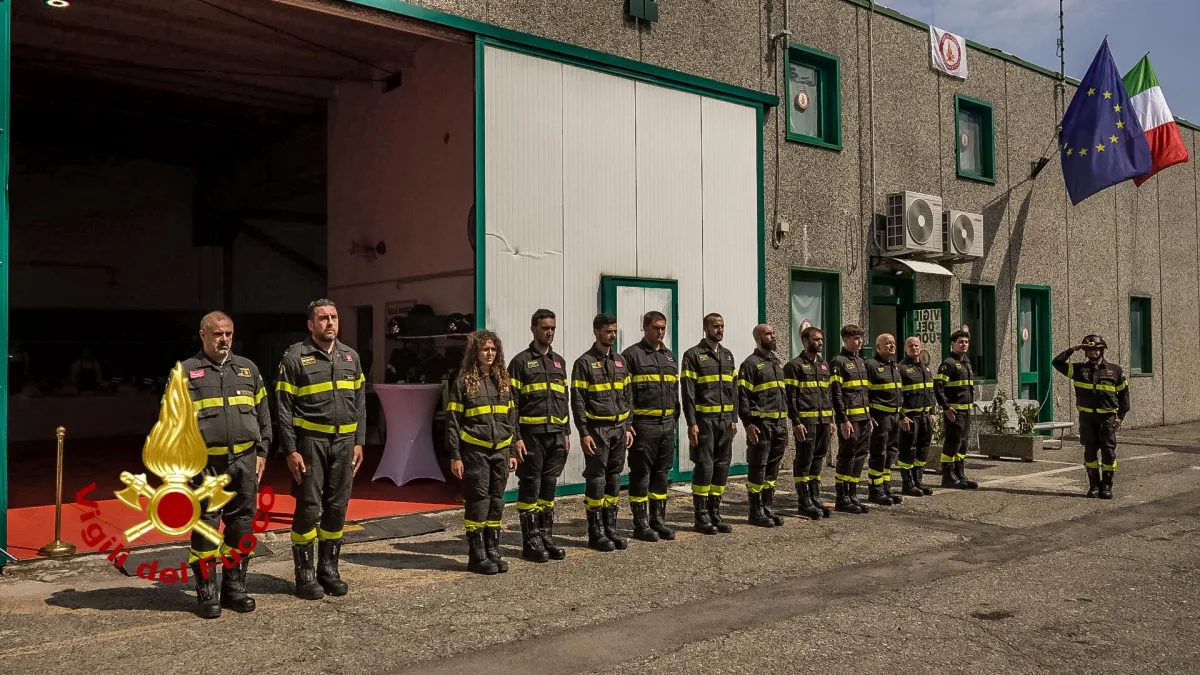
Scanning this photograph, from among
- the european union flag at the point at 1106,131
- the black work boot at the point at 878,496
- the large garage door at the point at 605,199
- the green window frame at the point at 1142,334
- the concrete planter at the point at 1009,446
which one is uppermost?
the european union flag at the point at 1106,131

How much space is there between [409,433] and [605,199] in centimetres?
356

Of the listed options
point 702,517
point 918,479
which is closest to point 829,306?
point 918,479

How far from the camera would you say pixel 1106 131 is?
49.8ft

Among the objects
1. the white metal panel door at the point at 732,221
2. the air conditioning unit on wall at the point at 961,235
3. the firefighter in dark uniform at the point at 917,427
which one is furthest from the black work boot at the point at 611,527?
the air conditioning unit on wall at the point at 961,235

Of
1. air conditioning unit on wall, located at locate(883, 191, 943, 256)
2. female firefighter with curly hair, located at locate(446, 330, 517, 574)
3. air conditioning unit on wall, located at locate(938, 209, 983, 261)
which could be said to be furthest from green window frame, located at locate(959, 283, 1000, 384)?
female firefighter with curly hair, located at locate(446, 330, 517, 574)

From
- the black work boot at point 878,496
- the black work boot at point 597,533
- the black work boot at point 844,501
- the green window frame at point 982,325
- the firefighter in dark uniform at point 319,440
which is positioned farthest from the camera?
the green window frame at point 982,325

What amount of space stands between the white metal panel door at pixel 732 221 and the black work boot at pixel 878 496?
2050mm

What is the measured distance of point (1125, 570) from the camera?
670 cm

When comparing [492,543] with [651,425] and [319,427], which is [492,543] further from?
[651,425]

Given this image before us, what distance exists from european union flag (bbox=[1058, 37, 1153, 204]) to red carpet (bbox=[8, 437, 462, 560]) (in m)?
12.1

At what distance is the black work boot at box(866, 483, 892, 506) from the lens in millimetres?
9672

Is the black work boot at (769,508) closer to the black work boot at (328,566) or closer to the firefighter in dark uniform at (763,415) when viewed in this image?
the firefighter in dark uniform at (763,415)

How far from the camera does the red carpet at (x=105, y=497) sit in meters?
7.63

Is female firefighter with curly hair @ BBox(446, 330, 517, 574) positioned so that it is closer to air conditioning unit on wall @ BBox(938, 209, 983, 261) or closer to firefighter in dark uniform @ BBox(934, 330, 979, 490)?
firefighter in dark uniform @ BBox(934, 330, 979, 490)
